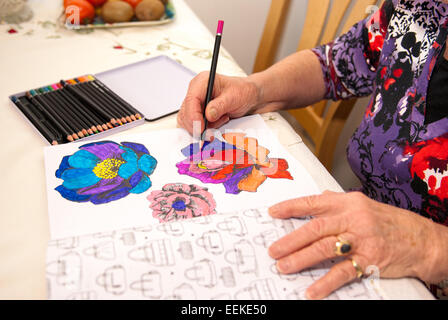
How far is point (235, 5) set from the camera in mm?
1618

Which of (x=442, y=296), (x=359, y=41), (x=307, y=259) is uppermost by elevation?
(x=359, y=41)

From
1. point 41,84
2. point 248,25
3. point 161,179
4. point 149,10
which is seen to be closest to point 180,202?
point 161,179

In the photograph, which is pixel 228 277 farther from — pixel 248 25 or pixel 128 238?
pixel 248 25

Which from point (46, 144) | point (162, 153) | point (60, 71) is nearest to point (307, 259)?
point (162, 153)

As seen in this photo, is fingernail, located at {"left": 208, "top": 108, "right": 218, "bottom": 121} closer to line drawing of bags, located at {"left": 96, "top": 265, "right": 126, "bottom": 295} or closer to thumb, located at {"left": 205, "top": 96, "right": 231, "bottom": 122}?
thumb, located at {"left": 205, "top": 96, "right": 231, "bottom": 122}

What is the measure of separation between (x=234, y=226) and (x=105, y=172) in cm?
22

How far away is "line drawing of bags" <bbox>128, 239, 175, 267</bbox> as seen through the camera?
1.38ft

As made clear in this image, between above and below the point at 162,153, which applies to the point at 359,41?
above

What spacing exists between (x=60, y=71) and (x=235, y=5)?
3.47 feet

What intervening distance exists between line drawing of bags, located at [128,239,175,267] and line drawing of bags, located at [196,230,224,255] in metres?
0.04

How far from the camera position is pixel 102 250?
43 centimetres

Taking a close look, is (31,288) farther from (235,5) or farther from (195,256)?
(235,5)

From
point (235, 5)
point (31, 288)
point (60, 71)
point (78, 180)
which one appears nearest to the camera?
point (31, 288)

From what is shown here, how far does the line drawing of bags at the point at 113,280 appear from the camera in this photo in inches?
15.5
